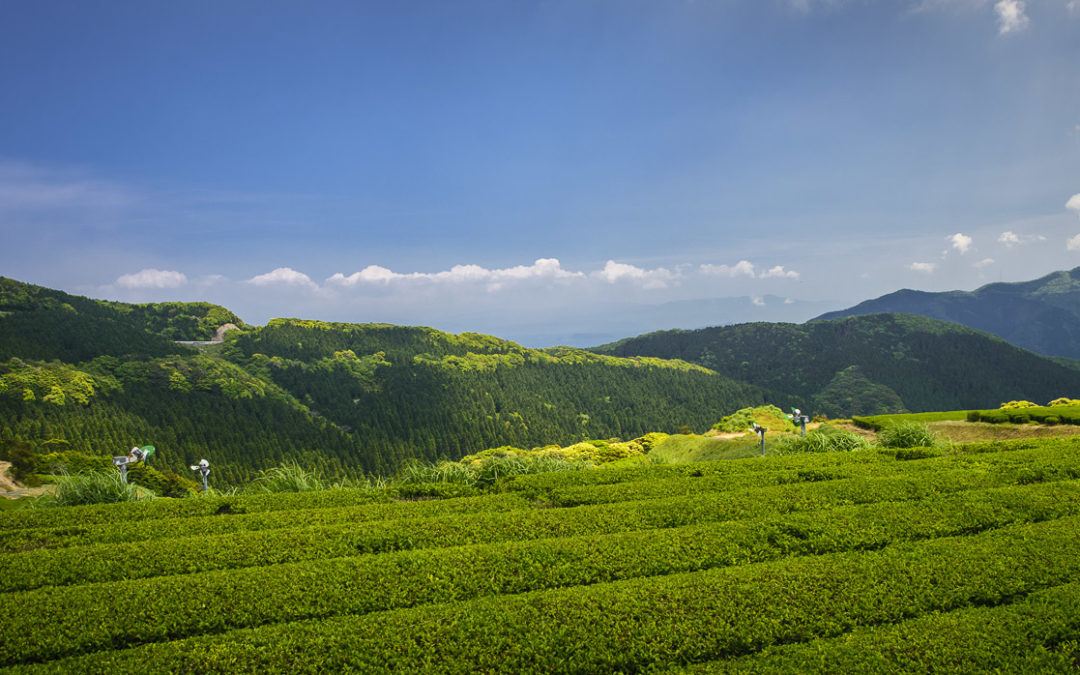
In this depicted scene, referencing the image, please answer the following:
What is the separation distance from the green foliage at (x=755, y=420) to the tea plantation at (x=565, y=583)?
1935 cm

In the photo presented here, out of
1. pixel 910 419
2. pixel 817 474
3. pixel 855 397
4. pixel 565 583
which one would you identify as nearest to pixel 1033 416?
pixel 910 419

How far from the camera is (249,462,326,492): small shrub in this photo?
43.8ft

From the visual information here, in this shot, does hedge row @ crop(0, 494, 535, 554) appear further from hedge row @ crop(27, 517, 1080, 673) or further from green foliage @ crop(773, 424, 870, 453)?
green foliage @ crop(773, 424, 870, 453)

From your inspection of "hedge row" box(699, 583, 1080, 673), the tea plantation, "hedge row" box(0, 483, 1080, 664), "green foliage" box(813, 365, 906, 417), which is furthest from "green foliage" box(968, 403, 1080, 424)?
"green foliage" box(813, 365, 906, 417)

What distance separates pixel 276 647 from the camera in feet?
19.2

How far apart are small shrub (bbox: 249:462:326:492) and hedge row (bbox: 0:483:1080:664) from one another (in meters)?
6.12

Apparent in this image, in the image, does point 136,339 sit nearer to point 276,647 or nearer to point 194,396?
point 194,396

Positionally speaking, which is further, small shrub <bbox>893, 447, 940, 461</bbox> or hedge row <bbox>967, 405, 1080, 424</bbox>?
hedge row <bbox>967, 405, 1080, 424</bbox>

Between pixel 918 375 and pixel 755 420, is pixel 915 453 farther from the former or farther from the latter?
pixel 918 375

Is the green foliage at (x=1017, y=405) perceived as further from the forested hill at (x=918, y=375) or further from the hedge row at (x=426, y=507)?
the forested hill at (x=918, y=375)

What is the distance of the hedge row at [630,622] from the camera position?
223 inches

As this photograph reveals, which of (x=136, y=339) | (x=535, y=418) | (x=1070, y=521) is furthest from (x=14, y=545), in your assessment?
(x=136, y=339)

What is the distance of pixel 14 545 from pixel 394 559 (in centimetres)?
597

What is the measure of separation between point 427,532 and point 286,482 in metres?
6.14
